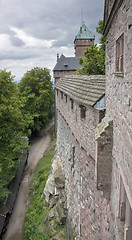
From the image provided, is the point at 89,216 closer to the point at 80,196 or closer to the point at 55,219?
the point at 80,196

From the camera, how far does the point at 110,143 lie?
4395 millimetres

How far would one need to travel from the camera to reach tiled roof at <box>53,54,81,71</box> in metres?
29.5

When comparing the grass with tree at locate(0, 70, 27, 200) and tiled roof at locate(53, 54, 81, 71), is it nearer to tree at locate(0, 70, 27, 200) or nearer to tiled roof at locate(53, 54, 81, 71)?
tree at locate(0, 70, 27, 200)

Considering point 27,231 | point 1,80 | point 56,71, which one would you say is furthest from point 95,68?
point 56,71

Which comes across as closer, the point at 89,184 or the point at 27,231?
the point at 89,184

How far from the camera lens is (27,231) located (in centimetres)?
1070

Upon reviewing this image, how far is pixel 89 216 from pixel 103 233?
4.16 ft

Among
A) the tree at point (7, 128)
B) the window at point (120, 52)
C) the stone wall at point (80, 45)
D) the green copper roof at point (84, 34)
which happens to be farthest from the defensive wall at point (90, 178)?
the green copper roof at point (84, 34)

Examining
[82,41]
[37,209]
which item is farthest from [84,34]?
[37,209]

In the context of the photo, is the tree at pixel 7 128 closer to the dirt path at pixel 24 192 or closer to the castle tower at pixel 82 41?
the dirt path at pixel 24 192

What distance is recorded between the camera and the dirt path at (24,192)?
1125cm

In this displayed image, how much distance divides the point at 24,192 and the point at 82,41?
2968 cm

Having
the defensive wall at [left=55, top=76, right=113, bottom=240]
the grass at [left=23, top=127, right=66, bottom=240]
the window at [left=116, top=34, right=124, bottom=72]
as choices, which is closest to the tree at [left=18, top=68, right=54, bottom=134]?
the grass at [left=23, top=127, right=66, bottom=240]

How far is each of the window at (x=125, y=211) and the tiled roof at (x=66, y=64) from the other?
27.4m
